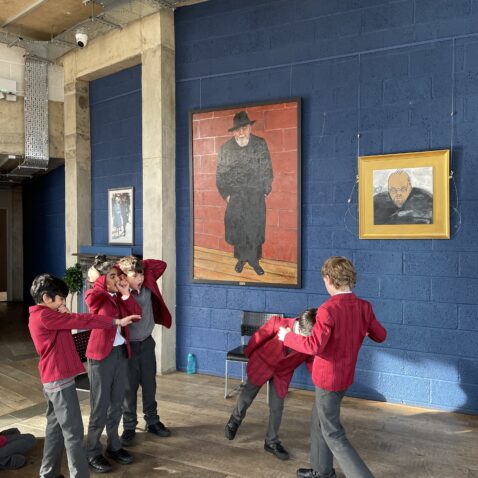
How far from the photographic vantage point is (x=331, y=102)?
4.39 meters

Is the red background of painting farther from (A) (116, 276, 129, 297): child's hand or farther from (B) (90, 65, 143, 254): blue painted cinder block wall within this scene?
(A) (116, 276, 129, 297): child's hand

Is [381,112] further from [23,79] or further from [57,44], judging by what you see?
[23,79]

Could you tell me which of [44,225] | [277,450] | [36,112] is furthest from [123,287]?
[44,225]

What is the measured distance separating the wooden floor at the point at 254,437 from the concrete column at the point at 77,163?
2.27 m

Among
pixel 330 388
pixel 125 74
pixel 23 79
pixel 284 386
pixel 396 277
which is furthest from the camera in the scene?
pixel 23 79

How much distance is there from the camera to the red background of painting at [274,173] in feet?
14.9

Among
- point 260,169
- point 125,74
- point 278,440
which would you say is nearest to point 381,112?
point 260,169

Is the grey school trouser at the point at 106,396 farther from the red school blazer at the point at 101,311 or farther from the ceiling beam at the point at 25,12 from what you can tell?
the ceiling beam at the point at 25,12

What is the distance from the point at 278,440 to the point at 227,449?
0.37 m

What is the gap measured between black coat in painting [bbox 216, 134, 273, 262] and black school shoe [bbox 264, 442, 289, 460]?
1958mm

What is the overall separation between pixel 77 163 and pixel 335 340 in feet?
16.1

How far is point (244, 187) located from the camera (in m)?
4.75

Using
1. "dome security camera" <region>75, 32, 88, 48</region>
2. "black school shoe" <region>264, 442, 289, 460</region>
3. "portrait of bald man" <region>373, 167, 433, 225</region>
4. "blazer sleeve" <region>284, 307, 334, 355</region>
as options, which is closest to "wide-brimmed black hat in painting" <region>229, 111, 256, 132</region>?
"portrait of bald man" <region>373, 167, 433, 225</region>

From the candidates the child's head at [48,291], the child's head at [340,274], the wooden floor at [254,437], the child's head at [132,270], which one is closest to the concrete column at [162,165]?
the wooden floor at [254,437]
